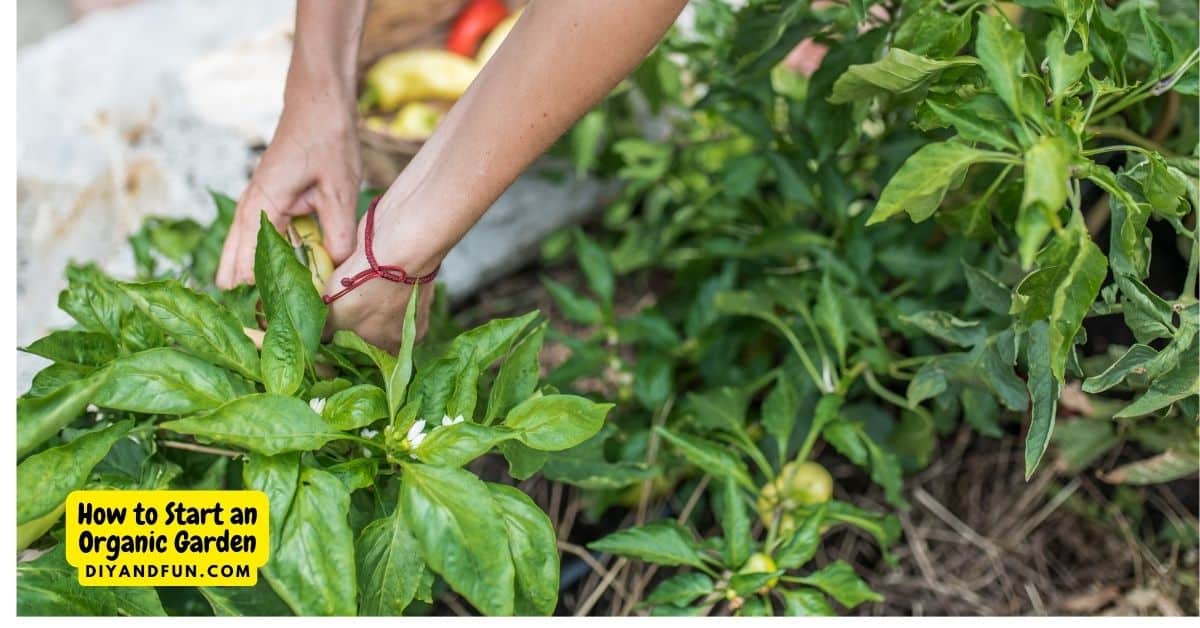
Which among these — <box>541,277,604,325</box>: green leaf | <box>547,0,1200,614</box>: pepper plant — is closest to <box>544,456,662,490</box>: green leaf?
<box>547,0,1200,614</box>: pepper plant

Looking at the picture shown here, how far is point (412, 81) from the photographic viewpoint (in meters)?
1.67

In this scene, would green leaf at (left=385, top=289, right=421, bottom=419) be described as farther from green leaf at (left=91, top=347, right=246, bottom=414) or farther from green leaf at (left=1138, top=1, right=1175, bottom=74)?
green leaf at (left=1138, top=1, right=1175, bottom=74)

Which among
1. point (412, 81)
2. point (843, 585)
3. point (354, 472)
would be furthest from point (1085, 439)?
point (412, 81)

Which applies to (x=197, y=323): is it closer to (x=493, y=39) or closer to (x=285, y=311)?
(x=285, y=311)

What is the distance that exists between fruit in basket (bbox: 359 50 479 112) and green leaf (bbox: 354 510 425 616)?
1.08 m

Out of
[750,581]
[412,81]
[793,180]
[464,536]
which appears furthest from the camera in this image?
[412,81]

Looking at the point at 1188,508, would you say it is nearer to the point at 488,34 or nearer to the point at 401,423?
the point at 401,423

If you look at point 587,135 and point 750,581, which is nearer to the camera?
point 750,581

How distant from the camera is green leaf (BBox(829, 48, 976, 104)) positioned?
0.70m

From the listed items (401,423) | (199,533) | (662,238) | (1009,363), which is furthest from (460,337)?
(662,238)

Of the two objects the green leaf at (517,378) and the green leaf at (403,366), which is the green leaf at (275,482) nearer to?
the green leaf at (403,366)

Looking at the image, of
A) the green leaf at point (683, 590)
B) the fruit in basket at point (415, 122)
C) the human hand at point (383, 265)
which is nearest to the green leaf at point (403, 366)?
the human hand at point (383, 265)

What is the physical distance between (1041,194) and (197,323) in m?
0.59

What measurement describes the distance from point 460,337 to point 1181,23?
0.77 metres
